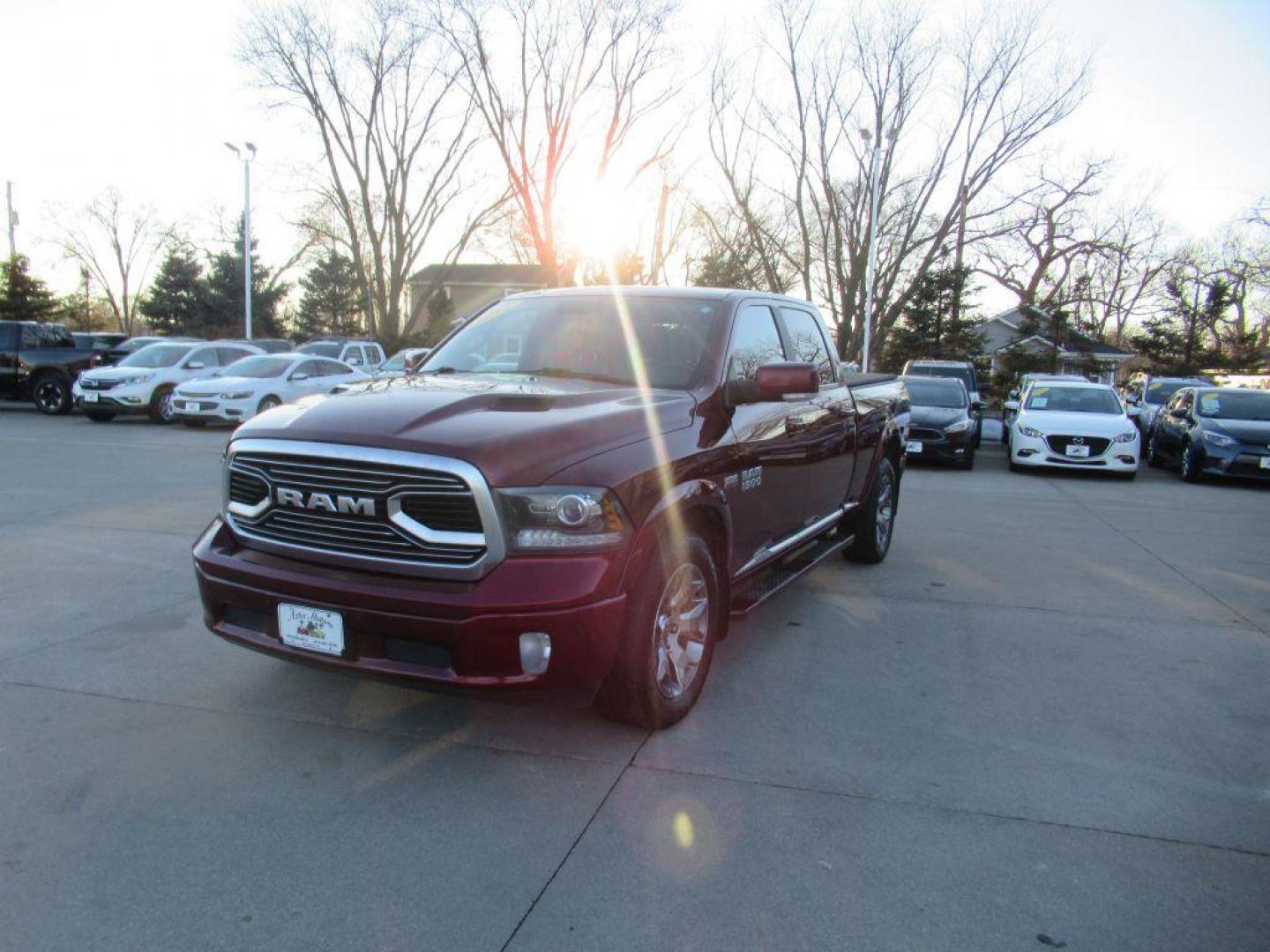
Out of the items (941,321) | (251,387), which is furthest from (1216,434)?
(941,321)

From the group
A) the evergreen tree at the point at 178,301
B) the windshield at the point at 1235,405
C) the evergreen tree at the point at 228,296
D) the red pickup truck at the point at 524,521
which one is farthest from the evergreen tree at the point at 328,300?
the red pickup truck at the point at 524,521

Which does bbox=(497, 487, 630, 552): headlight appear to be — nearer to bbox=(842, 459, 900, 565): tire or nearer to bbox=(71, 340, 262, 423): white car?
bbox=(842, 459, 900, 565): tire

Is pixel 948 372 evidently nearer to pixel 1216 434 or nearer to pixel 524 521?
pixel 1216 434

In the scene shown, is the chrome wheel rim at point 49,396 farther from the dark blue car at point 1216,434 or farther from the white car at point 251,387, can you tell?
the dark blue car at point 1216,434

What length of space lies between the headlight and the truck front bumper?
55 millimetres

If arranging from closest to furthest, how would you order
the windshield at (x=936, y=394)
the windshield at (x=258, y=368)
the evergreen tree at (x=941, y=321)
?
the windshield at (x=936, y=394), the windshield at (x=258, y=368), the evergreen tree at (x=941, y=321)

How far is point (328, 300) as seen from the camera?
51375 millimetres

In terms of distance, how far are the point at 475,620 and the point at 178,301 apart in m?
50.8

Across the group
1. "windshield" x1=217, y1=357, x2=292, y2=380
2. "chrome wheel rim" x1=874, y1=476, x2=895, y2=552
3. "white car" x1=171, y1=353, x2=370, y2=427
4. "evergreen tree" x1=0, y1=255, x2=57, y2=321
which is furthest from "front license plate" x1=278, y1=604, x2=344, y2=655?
"evergreen tree" x1=0, y1=255, x2=57, y2=321

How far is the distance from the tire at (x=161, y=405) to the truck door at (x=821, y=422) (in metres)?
15.6

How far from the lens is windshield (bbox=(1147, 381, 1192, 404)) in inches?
798

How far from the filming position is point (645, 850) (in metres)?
2.87

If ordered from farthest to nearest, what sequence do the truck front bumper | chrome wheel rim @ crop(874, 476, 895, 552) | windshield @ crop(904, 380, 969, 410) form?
windshield @ crop(904, 380, 969, 410) < chrome wheel rim @ crop(874, 476, 895, 552) < the truck front bumper

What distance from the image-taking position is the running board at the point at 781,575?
4262 mm
